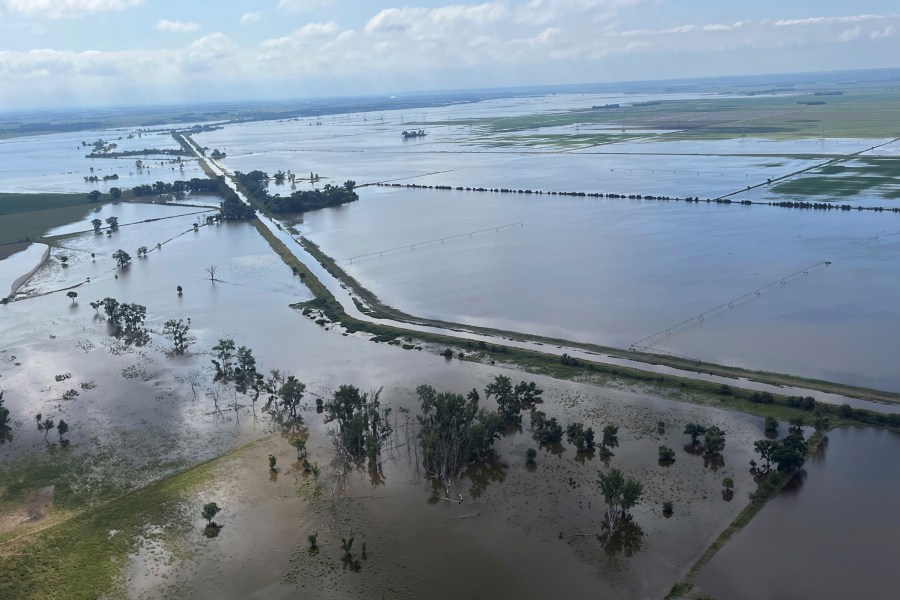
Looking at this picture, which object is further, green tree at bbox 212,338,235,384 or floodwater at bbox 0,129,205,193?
floodwater at bbox 0,129,205,193

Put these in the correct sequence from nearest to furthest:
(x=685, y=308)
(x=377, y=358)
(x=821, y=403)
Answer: (x=821, y=403), (x=377, y=358), (x=685, y=308)

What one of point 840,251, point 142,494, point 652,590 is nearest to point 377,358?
point 142,494

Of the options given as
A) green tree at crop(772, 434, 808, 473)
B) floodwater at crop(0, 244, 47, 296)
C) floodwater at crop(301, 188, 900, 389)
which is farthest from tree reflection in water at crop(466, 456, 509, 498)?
floodwater at crop(0, 244, 47, 296)

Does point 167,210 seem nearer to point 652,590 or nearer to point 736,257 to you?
point 736,257

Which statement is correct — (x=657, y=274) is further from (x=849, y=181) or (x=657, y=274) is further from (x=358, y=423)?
(x=849, y=181)

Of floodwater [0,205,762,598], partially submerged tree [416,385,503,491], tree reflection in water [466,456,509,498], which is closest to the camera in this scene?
floodwater [0,205,762,598]

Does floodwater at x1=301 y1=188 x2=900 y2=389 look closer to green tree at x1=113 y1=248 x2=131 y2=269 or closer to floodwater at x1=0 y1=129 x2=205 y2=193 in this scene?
green tree at x1=113 y1=248 x2=131 y2=269

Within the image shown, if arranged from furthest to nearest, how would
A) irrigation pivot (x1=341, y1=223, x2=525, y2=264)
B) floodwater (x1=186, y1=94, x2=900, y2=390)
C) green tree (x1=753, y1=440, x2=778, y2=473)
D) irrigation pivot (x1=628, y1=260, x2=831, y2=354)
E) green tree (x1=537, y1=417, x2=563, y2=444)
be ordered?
irrigation pivot (x1=341, y1=223, x2=525, y2=264), floodwater (x1=186, y1=94, x2=900, y2=390), irrigation pivot (x1=628, y1=260, x2=831, y2=354), green tree (x1=537, y1=417, x2=563, y2=444), green tree (x1=753, y1=440, x2=778, y2=473)

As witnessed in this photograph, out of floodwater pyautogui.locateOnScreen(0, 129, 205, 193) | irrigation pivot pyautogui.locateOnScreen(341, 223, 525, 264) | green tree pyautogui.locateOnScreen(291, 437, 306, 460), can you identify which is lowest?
green tree pyautogui.locateOnScreen(291, 437, 306, 460)
